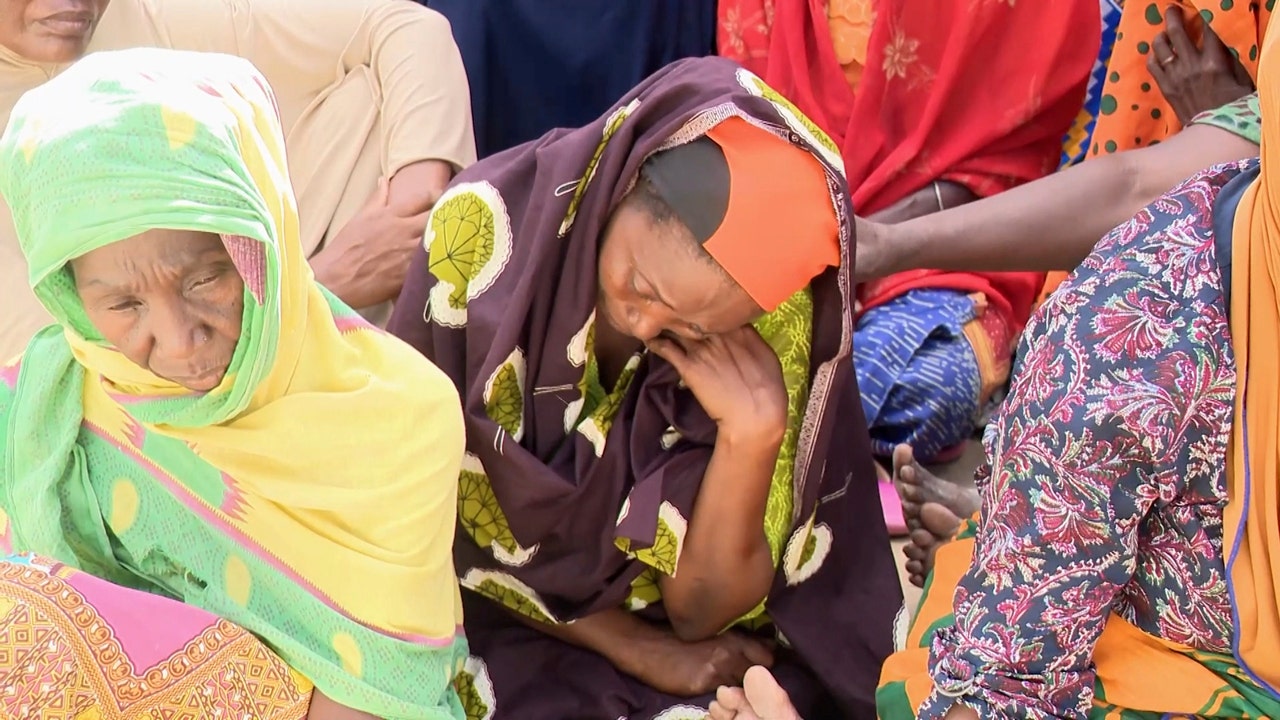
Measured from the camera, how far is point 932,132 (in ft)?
8.12

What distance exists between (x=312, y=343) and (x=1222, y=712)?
42.8 inches

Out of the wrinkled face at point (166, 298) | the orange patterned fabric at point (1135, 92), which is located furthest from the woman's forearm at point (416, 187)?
the orange patterned fabric at point (1135, 92)

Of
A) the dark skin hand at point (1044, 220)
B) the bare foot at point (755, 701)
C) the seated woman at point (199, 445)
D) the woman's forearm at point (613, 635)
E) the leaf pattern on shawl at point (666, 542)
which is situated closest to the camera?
the seated woman at point (199, 445)

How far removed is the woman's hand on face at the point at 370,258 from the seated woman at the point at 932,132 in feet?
2.73

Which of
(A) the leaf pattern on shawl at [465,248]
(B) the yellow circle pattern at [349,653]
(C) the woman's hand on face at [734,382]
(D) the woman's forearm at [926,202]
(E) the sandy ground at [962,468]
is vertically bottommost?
(E) the sandy ground at [962,468]

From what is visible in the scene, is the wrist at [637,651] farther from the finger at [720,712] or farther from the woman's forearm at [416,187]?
the woman's forearm at [416,187]

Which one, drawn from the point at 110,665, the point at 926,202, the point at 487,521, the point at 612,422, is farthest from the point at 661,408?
the point at 926,202

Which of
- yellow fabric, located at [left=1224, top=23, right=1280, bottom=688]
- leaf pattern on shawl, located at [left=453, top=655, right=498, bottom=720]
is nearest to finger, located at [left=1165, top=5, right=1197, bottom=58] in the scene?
yellow fabric, located at [left=1224, top=23, right=1280, bottom=688]

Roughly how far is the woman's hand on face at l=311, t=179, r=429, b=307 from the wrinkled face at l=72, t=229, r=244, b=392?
96 cm

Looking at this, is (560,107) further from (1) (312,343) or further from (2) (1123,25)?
(1) (312,343)

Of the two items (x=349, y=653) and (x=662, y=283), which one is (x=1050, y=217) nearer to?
(x=662, y=283)

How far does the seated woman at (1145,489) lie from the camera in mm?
1242

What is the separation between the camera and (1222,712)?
1333 millimetres

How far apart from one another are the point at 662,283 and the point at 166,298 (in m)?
0.57
